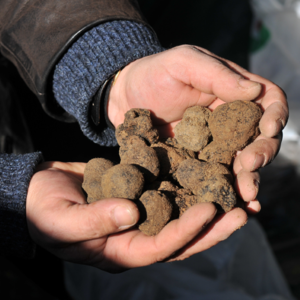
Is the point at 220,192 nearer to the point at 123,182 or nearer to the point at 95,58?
the point at 123,182

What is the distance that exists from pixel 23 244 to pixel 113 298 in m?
1.29

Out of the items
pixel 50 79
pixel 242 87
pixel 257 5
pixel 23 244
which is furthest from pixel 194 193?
pixel 257 5

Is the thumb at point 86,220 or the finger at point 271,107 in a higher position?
the finger at point 271,107

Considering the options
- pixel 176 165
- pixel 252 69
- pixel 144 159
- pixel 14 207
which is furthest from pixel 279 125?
pixel 252 69

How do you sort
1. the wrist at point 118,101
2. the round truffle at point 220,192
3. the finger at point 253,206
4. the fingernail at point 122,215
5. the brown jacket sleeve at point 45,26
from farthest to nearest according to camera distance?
the wrist at point 118,101 < the brown jacket sleeve at point 45,26 < the finger at point 253,206 < the round truffle at point 220,192 < the fingernail at point 122,215

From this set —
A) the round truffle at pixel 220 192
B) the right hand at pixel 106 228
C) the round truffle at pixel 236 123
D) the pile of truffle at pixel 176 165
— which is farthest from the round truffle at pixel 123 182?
the round truffle at pixel 236 123

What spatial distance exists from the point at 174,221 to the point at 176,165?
1.38ft

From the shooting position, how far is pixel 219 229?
1283 millimetres

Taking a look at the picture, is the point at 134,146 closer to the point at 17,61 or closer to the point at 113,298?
the point at 17,61

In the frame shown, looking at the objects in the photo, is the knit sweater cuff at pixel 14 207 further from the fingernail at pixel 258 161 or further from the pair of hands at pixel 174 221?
the fingernail at pixel 258 161

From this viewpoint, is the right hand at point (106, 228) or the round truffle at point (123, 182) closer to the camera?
the right hand at point (106, 228)

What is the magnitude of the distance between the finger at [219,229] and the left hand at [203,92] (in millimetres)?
184

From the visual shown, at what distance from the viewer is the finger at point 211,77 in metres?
1.46

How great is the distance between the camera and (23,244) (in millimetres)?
1479
